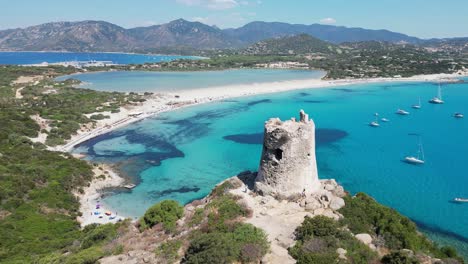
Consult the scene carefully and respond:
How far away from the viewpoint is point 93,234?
19.4 metres

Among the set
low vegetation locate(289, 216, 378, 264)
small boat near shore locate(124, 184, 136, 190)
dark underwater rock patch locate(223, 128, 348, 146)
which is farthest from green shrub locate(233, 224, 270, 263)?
dark underwater rock patch locate(223, 128, 348, 146)

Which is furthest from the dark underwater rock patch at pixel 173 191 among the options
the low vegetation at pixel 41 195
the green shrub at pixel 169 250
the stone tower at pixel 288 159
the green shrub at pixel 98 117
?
the green shrub at pixel 98 117

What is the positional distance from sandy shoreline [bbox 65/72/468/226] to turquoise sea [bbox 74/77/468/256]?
186 centimetres

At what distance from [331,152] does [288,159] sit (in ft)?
99.1

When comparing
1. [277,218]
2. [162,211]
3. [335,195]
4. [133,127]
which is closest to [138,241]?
[162,211]

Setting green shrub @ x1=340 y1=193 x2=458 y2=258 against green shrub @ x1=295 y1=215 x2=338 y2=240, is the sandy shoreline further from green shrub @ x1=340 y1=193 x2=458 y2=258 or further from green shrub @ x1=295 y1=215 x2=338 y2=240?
green shrub @ x1=340 y1=193 x2=458 y2=258

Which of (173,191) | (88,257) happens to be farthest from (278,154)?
(173,191)

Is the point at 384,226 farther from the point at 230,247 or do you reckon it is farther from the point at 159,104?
the point at 159,104

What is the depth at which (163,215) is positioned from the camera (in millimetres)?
19078

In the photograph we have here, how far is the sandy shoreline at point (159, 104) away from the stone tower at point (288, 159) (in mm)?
15492

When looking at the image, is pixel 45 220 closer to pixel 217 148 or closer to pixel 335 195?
pixel 335 195

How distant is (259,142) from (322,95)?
49.8 metres

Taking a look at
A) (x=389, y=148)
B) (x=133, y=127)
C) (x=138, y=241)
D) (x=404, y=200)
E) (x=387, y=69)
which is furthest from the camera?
(x=387, y=69)

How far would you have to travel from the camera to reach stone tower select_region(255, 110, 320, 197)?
17000mm
